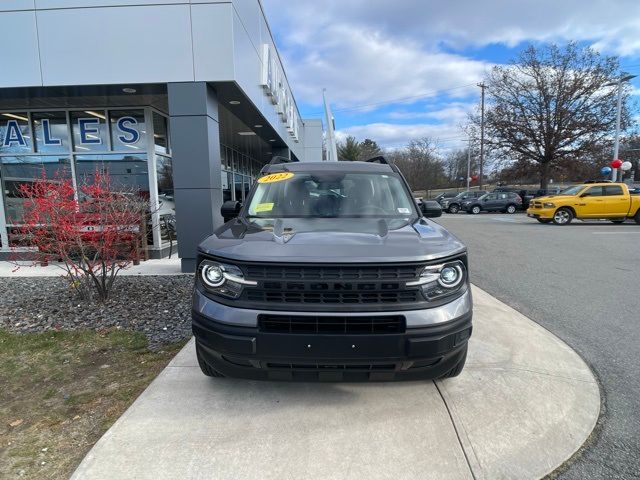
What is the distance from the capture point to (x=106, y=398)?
3207mm

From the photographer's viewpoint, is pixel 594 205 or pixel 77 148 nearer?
pixel 77 148

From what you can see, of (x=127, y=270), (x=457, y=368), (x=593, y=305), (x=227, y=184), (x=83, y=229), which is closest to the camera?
(x=457, y=368)

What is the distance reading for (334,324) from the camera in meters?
2.50

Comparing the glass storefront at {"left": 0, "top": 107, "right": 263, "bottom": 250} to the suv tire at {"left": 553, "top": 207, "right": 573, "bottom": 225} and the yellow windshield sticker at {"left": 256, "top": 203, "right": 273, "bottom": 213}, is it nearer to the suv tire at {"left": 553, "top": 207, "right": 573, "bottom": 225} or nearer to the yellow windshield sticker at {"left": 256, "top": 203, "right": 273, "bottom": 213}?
the yellow windshield sticker at {"left": 256, "top": 203, "right": 273, "bottom": 213}

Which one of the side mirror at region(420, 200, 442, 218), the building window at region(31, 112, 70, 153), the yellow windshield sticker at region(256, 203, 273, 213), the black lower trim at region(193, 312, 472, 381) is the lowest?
the black lower trim at region(193, 312, 472, 381)

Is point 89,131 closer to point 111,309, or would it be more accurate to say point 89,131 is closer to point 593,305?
point 111,309

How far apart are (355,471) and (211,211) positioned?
5677mm

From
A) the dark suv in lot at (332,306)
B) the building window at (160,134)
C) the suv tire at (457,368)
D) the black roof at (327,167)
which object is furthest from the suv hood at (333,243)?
the building window at (160,134)

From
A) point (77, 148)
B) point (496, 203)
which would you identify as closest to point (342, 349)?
point (77, 148)

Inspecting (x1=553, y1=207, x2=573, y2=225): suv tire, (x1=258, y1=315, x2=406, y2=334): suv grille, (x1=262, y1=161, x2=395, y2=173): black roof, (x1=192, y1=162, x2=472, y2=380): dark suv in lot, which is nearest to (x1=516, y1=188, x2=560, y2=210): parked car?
(x1=553, y1=207, x2=573, y2=225): suv tire

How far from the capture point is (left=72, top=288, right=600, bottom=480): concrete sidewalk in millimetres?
2367

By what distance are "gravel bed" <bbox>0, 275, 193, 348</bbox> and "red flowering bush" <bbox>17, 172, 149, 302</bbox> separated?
0.34 m

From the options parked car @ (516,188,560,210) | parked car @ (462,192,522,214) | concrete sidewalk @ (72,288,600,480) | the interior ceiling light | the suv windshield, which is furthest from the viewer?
parked car @ (516,188,560,210)

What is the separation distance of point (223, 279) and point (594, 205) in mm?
20222
